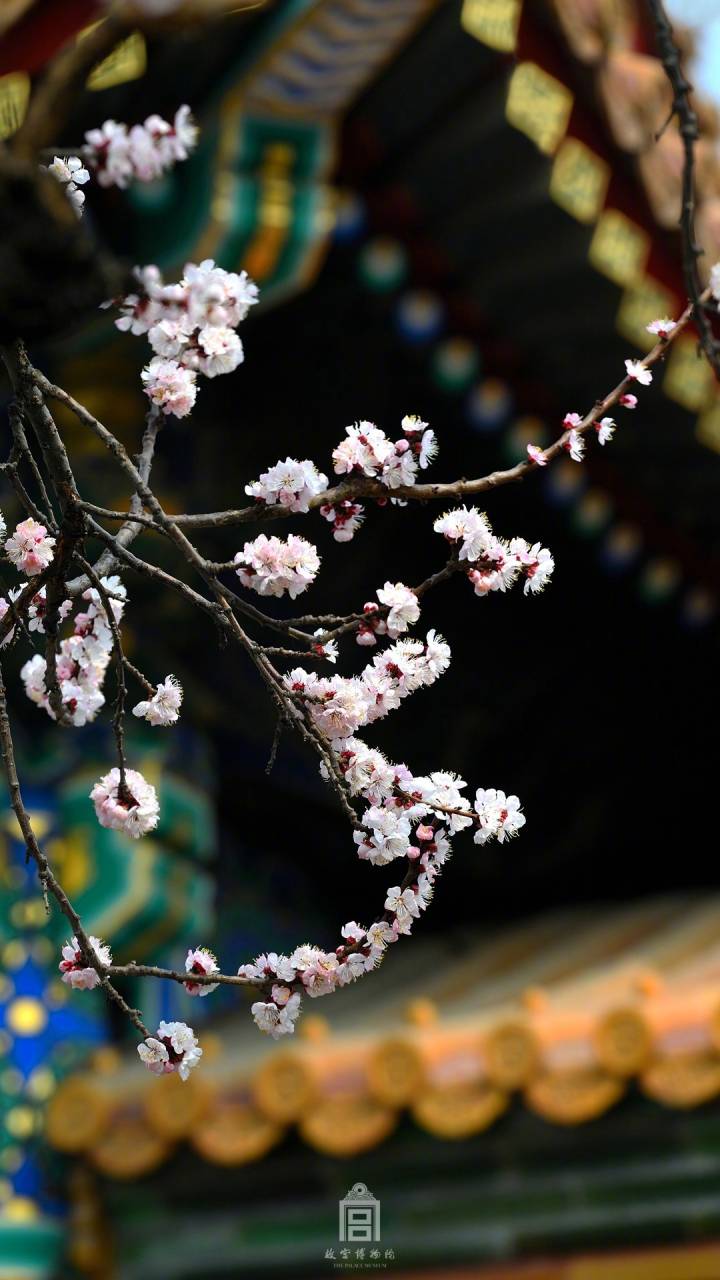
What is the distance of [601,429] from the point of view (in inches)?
85.4

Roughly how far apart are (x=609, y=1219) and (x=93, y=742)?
5.27ft

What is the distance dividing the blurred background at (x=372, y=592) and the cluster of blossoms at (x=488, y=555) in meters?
1.15

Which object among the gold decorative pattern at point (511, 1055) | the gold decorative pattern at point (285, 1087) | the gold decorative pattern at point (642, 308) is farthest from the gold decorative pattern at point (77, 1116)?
the gold decorative pattern at point (642, 308)

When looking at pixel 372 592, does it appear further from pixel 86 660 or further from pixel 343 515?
pixel 343 515

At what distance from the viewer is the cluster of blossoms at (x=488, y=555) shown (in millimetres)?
2199

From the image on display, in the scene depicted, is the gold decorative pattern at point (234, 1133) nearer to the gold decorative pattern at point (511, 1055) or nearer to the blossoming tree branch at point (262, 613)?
the gold decorative pattern at point (511, 1055)

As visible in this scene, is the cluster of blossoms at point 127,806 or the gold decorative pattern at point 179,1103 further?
the gold decorative pattern at point 179,1103

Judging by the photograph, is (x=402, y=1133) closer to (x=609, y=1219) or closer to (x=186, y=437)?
(x=609, y=1219)

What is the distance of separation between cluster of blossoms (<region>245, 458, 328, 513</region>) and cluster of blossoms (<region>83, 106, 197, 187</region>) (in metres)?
0.44

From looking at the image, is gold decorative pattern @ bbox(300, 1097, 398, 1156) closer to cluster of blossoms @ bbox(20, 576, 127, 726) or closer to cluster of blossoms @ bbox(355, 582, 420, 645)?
cluster of blossoms @ bbox(20, 576, 127, 726)

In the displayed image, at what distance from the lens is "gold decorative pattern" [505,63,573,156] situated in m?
3.90

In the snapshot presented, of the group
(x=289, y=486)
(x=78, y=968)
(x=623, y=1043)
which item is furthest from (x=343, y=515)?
(x=623, y=1043)

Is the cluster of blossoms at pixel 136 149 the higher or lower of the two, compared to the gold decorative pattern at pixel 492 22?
lower

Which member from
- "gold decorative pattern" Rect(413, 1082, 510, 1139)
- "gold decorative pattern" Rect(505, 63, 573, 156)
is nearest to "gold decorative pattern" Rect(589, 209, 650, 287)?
"gold decorative pattern" Rect(505, 63, 573, 156)
